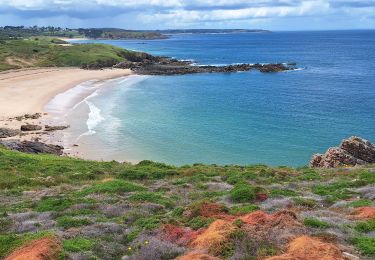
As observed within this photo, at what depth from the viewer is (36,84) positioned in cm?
10844

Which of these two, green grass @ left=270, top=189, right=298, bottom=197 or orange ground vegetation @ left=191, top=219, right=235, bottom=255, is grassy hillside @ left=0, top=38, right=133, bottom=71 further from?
orange ground vegetation @ left=191, top=219, right=235, bottom=255

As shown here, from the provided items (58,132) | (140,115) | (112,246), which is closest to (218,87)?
(140,115)

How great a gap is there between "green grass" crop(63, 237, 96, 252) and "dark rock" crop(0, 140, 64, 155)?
33.3 meters

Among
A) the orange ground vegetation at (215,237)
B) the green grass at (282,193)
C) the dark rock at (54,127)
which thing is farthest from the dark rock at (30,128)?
the orange ground vegetation at (215,237)

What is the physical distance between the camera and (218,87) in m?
111

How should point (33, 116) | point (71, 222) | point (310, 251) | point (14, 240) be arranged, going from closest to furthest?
point (310, 251), point (14, 240), point (71, 222), point (33, 116)

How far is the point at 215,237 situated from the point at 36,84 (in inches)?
4001

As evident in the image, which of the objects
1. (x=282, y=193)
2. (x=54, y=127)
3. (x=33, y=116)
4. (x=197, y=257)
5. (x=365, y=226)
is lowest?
(x=54, y=127)

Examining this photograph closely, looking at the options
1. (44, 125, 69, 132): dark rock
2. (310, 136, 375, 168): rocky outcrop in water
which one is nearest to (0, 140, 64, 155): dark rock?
(44, 125, 69, 132): dark rock

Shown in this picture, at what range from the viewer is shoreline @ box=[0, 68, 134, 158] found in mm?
64375

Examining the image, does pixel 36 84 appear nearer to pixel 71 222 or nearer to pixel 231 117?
pixel 231 117

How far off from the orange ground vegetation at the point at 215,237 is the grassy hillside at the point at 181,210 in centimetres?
4

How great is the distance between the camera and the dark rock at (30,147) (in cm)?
4812

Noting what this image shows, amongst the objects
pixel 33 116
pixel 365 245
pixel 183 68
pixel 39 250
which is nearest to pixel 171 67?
pixel 183 68
